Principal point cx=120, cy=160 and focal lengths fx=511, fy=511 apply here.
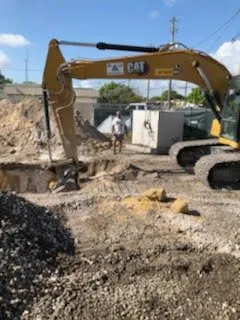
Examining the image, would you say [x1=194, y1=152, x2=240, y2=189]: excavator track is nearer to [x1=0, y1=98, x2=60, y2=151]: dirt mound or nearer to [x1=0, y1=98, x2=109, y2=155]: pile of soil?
[x1=0, y1=98, x2=109, y2=155]: pile of soil

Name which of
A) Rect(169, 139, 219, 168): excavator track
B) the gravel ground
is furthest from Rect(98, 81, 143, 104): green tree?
the gravel ground

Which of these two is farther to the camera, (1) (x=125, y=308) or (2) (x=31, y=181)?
(2) (x=31, y=181)

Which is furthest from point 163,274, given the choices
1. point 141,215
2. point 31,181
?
point 31,181

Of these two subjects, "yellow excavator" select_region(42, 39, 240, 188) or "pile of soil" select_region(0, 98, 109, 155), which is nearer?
"yellow excavator" select_region(42, 39, 240, 188)

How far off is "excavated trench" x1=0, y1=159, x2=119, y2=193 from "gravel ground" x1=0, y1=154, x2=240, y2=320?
4.12 meters

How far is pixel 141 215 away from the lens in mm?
8406

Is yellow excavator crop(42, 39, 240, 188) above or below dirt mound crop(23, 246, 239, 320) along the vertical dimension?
above

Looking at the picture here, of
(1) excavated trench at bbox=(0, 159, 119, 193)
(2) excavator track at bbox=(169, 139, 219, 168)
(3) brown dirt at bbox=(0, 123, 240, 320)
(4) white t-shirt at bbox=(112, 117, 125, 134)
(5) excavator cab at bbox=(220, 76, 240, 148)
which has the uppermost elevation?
(5) excavator cab at bbox=(220, 76, 240, 148)

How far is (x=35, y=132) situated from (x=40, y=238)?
12.6 meters

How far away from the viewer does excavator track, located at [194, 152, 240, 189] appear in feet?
37.0

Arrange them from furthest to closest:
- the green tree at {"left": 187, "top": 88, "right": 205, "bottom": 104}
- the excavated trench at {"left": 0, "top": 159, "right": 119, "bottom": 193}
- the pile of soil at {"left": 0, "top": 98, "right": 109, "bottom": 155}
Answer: the green tree at {"left": 187, "top": 88, "right": 205, "bottom": 104}, the pile of soil at {"left": 0, "top": 98, "right": 109, "bottom": 155}, the excavated trench at {"left": 0, "top": 159, "right": 119, "bottom": 193}

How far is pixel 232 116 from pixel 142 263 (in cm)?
641

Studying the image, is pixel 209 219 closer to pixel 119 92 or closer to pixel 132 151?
pixel 132 151

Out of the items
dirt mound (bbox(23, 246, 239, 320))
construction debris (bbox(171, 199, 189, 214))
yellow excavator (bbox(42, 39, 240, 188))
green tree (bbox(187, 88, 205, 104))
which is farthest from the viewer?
green tree (bbox(187, 88, 205, 104))
